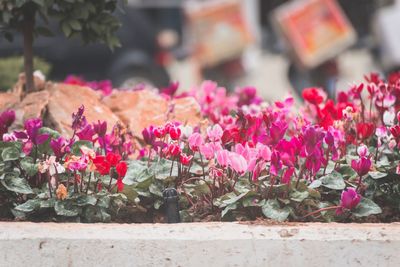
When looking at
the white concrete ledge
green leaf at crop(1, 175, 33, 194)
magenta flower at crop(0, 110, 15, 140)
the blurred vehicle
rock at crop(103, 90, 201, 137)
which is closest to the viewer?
the white concrete ledge

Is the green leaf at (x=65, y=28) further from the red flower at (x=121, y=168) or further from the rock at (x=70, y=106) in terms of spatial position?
the red flower at (x=121, y=168)

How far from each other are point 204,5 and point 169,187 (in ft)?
31.5

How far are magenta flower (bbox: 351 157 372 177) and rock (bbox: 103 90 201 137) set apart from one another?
1.09 metres

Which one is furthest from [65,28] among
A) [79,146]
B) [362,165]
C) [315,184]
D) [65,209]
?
[362,165]

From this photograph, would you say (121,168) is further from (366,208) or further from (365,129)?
(365,129)

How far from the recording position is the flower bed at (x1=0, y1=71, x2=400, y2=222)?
3.41 meters

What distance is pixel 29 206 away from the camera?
11.2 ft

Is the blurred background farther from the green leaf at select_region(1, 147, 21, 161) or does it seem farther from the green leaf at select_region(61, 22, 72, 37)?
the green leaf at select_region(1, 147, 21, 161)

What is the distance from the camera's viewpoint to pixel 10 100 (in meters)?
4.41

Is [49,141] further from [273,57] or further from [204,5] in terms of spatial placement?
[273,57]

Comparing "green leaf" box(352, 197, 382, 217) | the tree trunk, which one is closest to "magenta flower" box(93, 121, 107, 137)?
the tree trunk

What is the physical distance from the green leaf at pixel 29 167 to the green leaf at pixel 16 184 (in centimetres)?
4

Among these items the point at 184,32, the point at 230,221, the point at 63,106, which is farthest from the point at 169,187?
the point at 184,32

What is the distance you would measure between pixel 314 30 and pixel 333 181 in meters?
7.84
